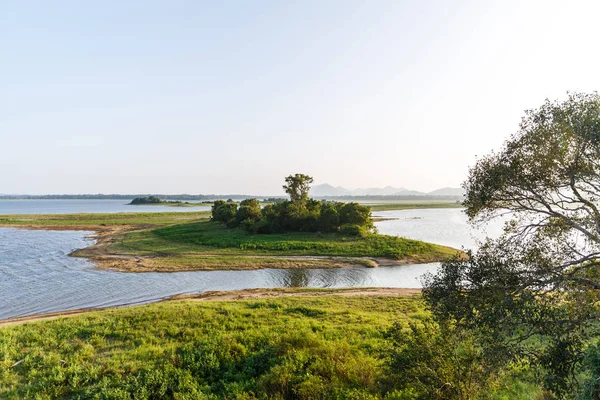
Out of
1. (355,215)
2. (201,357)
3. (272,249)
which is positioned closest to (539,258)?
(201,357)

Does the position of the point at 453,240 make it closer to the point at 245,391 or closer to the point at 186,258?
the point at 186,258

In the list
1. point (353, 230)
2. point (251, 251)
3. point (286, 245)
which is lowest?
point (251, 251)

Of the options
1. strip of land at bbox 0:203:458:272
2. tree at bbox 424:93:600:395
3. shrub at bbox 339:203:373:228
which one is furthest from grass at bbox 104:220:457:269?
tree at bbox 424:93:600:395

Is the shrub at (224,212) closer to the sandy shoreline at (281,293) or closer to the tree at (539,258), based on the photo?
the sandy shoreline at (281,293)

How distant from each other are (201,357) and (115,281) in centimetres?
2362

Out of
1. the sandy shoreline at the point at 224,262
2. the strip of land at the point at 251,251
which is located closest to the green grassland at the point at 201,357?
the sandy shoreline at the point at 224,262

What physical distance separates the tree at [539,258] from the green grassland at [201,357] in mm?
3713

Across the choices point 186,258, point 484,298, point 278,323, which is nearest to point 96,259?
point 186,258

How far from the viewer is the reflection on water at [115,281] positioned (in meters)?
27.0

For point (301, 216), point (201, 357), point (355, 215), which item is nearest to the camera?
point (201, 357)

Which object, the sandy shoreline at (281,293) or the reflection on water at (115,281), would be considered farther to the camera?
the sandy shoreline at (281,293)

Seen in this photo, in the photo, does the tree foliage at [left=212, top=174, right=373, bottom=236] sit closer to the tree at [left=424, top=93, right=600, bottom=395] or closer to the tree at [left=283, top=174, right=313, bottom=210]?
the tree at [left=283, top=174, right=313, bottom=210]

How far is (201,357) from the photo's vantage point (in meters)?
14.5

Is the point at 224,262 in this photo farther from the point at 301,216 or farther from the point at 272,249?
the point at 301,216
